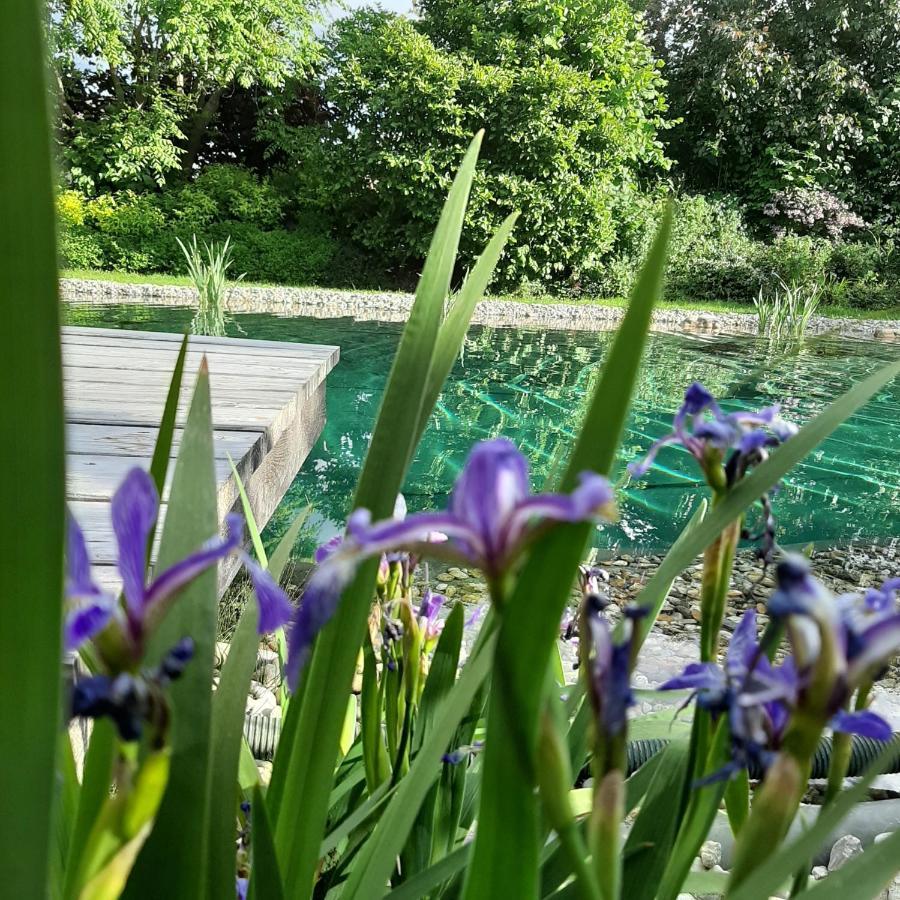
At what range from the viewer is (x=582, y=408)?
4.89 m

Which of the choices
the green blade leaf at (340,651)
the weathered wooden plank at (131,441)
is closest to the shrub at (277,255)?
the weathered wooden plank at (131,441)

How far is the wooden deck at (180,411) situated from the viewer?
4.73 ft

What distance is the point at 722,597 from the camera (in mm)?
337

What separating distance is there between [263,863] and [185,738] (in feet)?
0.25

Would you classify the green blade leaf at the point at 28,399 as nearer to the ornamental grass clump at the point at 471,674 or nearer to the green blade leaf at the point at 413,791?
the ornamental grass clump at the point at 471,674

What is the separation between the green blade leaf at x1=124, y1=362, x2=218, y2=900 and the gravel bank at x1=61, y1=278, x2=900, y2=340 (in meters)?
8.61

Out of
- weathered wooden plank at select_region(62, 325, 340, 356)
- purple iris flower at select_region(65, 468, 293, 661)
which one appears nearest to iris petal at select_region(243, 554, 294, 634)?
purple iris flower at select_region(65, 468, 293, 661)

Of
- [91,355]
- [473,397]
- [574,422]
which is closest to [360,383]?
[473,397]


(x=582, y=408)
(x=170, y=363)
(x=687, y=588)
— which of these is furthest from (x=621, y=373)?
(x=582, y=408)

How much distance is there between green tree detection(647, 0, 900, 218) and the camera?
1365 centimetres

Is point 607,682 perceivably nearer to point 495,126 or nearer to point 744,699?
point 744,699

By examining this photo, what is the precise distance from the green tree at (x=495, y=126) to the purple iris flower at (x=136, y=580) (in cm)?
1130

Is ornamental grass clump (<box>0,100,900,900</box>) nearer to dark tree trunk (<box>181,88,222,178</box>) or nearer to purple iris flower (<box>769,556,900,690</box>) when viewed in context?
purple iris flower (<box>769,556,900,690</box>)

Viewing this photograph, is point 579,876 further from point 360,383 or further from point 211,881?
point 360,383
